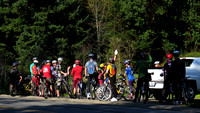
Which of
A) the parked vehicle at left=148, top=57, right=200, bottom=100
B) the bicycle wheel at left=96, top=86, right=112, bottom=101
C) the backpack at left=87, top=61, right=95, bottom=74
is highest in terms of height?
the backpack at left=87, top=61, right=95, bottom=74

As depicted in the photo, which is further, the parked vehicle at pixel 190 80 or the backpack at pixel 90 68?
the backpack at pixel 90 68

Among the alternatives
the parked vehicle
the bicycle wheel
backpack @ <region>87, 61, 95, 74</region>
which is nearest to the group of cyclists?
backpack @ <region>87, 61, 95, 74</region>

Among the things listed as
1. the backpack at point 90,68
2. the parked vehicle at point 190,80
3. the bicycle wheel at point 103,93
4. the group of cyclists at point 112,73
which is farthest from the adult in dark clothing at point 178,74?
the backpack at point 90,68

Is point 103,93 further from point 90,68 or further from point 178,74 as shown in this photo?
point 178,74

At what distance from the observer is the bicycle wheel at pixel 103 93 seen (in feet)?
60.4

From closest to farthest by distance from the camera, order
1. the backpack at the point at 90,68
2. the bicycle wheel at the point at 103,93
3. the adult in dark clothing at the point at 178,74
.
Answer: the adult in dark clothing at the point at 178,74
the bicycle wheel at the point at 103,93
the backpack at the point at 90,68

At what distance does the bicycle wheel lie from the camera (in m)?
18.4

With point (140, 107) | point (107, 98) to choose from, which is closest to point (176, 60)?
point (140, 107)

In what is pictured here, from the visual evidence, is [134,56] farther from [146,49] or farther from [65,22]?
[65,22]

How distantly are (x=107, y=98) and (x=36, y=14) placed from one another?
3535 centimetres

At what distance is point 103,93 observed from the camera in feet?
60.6

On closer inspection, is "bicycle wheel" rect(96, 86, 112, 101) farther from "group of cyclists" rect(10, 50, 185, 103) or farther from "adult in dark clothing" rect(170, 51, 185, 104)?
"adult in dark clothing" rect(170, 51, 185, 104)

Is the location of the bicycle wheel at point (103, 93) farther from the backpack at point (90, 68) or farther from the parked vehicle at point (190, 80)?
the parked vehicle at point (190, 80)

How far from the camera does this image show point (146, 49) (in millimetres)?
54438
